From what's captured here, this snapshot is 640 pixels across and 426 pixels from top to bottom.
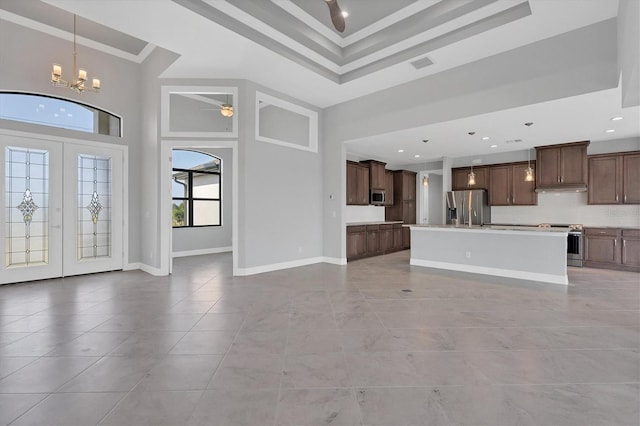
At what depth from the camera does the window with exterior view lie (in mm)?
8258

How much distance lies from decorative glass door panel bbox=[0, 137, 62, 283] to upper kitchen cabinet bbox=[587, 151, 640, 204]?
36.1 ft

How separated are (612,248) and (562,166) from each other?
6.63 feet

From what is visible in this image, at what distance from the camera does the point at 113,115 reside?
6.09 m

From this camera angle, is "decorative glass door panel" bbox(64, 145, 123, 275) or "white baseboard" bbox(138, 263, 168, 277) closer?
"decorative glass door panel" bbox(64, 145, 123, 275)

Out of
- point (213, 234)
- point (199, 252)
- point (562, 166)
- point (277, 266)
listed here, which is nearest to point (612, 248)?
point (562, 166)

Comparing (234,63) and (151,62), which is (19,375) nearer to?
(234,63)

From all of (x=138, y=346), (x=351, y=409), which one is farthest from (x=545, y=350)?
(x=138, y=346)

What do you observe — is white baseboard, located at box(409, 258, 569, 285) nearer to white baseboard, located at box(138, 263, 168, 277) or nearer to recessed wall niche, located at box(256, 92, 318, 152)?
recessed wall niche, located at box(256, 92, 318, 152)

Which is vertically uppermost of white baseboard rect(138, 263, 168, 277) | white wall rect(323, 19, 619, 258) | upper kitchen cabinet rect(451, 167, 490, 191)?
white wall rect(323, 19, 619, 258)

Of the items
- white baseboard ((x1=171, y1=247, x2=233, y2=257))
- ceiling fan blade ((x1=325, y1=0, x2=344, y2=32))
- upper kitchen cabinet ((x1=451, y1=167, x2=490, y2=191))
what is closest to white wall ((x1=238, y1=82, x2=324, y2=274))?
ceiling fan blade ((x1=325, y1=0, x2=344, y2=32))

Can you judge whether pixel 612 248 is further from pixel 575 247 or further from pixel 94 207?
pixel 94 207

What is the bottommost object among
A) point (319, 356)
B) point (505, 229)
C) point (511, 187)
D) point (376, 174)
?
point (319, 356)

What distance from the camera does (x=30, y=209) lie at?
16.8 feet

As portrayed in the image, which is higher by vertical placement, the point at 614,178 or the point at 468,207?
the point at 614,178
